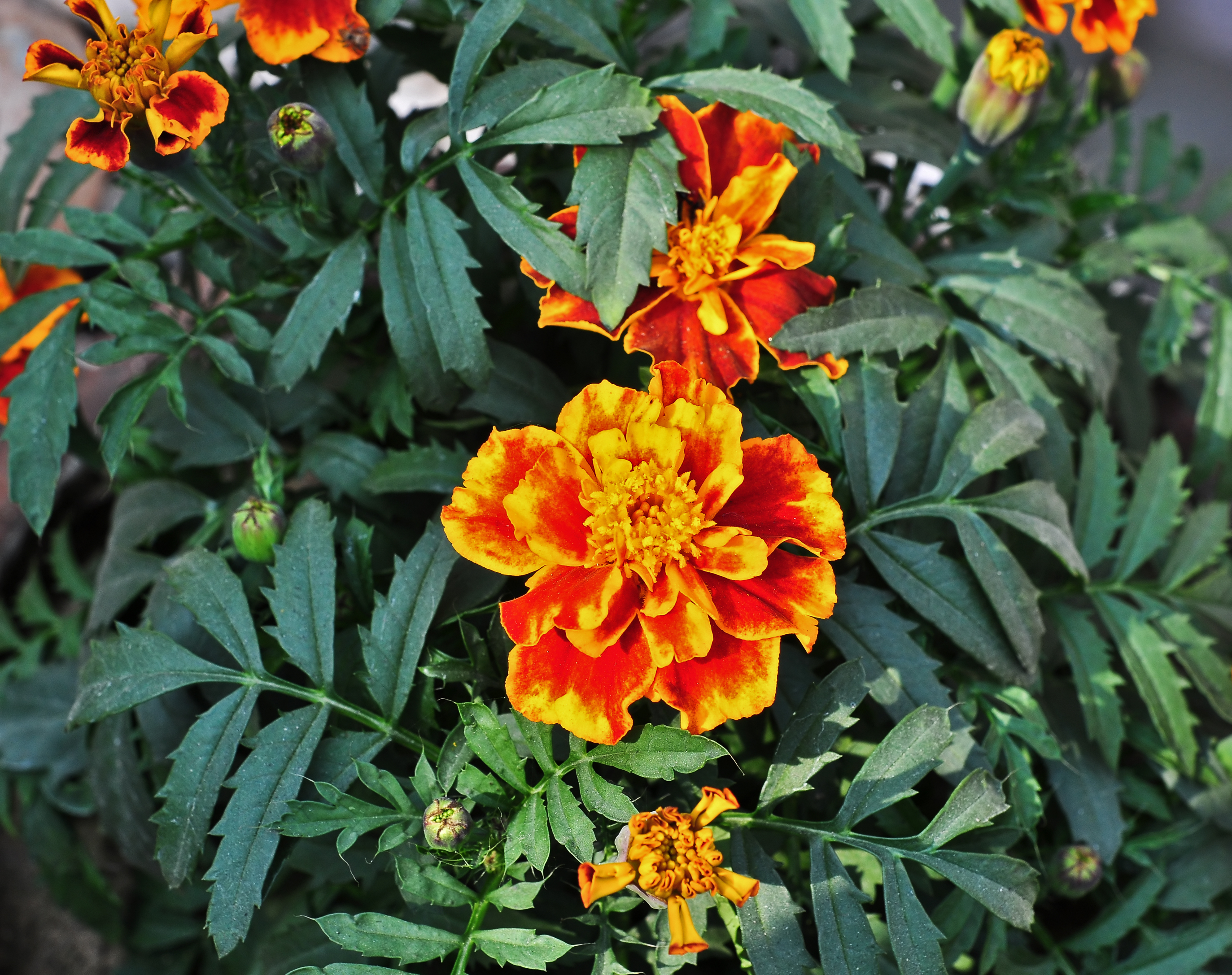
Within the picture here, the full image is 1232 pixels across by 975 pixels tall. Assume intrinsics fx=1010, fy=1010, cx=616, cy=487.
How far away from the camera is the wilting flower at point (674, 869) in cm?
67

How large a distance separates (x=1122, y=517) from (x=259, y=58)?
100 cm

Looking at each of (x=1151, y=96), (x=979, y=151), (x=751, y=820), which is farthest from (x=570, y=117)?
(x=1151, y=96)

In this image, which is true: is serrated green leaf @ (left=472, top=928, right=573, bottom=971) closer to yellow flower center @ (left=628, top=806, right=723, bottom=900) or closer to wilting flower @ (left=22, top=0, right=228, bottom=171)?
yellow flower center @ (left=628, top=806, right=723, bottom=900)

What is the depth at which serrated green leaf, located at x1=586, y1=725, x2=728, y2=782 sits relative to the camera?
705 mm

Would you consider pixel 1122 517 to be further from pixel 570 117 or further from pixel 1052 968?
pixel 570 117

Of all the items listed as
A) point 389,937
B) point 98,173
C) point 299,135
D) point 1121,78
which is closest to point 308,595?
point 389,937

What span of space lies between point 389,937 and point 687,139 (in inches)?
27.2

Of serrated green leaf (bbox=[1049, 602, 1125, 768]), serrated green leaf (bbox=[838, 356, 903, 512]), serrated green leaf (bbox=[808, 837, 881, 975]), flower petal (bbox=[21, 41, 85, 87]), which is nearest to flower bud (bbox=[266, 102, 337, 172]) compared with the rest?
flower petal (bbox=[21, 41, 85, 87])

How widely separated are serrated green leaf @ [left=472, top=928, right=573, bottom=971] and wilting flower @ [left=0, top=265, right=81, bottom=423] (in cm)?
66

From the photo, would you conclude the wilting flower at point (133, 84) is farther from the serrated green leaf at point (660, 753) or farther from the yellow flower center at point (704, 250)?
the serrated green leaf at point (660, 753)

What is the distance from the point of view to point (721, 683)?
2.31ft

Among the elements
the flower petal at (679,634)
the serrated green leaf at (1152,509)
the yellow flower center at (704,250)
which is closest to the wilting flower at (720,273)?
the yellow flower center at (704,250)

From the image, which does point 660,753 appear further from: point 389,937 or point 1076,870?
point 1076,870

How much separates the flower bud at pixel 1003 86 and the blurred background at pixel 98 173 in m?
0.33
